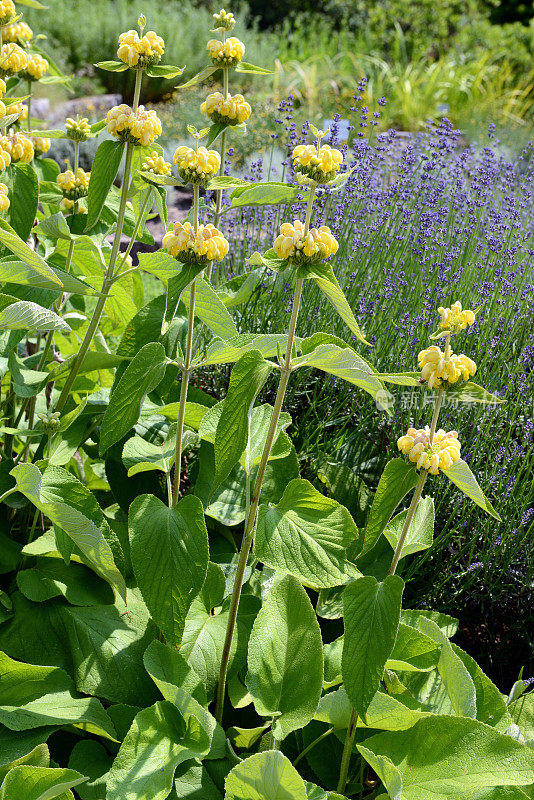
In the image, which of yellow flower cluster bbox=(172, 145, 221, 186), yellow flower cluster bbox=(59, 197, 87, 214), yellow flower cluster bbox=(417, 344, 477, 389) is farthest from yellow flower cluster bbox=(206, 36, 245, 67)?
yellow flower cluster bbox=(417, 344, 477, 389)

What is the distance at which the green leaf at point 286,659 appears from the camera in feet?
4.38

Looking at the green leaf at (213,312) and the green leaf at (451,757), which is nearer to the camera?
the green leaf at (451,757)

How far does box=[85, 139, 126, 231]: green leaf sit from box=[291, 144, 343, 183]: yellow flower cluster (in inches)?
16.3

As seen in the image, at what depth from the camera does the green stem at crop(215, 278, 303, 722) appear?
124 centimetres

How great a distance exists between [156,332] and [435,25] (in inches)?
426

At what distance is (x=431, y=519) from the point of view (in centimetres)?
151

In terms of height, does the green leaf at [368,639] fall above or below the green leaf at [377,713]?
above

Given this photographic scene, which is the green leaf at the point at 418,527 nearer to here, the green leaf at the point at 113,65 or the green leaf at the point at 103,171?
the green leaf at the point at 103,171

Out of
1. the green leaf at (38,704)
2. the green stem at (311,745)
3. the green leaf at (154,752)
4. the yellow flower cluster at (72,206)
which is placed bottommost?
the green stem at (311,745)

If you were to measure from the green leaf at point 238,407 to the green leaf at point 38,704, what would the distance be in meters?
0.52

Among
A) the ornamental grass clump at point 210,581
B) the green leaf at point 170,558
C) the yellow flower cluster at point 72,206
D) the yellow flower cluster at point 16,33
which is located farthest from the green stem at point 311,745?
the yellow flower cluster at point 16,33

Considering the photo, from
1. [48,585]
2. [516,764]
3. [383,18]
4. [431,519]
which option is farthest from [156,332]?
[383,18]

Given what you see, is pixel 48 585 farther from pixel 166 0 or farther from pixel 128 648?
pixel 166 0

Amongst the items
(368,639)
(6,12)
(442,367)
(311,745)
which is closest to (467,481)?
(442,367)
